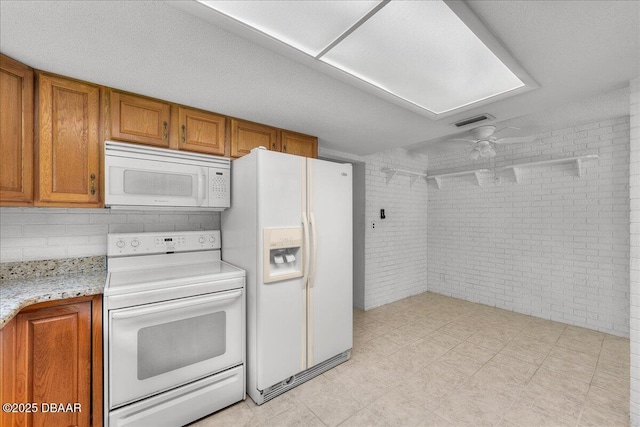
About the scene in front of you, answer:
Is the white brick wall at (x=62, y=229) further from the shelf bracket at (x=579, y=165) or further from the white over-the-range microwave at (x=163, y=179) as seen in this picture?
the shelf bracket at (x=579, y=165)

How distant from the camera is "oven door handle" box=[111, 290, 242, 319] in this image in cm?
163

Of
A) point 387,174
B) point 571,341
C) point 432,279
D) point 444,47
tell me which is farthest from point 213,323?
point 432,279

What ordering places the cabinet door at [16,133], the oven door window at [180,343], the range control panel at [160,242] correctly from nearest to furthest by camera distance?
1. the cabinet door at [16,133]
2. the oven door window at [180,343]
3. the range control panel at [160,242]

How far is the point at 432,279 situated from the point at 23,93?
544 cm

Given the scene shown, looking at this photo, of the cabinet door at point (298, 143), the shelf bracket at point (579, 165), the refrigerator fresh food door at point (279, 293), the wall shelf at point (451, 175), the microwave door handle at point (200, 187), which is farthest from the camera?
the wall shelf at point (451, 175)

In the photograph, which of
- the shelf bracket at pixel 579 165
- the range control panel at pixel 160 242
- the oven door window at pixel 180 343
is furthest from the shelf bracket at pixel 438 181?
the oven door window at pixel 180 343

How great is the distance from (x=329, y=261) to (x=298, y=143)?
1316 millimetres

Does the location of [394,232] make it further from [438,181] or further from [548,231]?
[548,231]

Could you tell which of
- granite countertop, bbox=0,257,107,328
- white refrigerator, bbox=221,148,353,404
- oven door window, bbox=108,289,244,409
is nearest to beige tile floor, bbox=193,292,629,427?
white refrigerator, bbox=221,148,353,404

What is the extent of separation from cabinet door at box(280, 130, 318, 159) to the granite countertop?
1.87 meters

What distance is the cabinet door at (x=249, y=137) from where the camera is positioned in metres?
2.48

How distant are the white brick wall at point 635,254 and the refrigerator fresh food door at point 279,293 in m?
2.23

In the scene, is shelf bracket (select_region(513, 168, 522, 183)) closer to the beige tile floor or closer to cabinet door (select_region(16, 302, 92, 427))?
the beige tile floor

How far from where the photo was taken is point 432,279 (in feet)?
16.3
